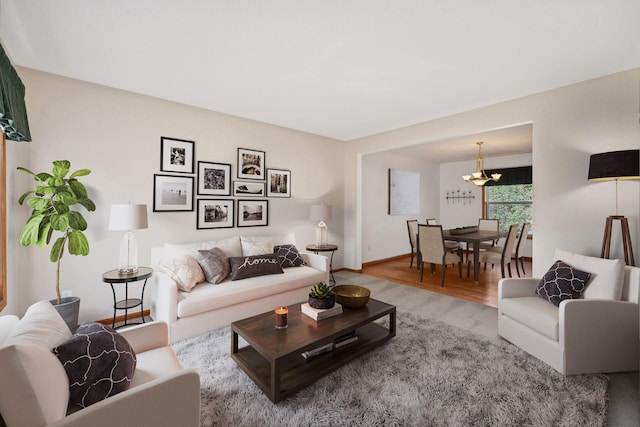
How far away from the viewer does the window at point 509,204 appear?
6465 millimetres

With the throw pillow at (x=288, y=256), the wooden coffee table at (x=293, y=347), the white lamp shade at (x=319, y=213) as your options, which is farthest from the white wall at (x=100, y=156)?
the wooden coffee table at (x=293, y=347)

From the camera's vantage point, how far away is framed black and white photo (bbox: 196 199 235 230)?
3648 millimetres

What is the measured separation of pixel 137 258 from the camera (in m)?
3.11

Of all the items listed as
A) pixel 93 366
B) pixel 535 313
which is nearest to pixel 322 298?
pixel 93 366

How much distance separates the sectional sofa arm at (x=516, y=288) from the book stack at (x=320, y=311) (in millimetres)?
1608

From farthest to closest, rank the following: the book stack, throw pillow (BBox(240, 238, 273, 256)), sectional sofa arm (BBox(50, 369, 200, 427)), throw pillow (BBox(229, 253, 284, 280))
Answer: throw pillow (BBox(240, 238, 273, 256)) → throw pillow (BBox(229, 253, 284, 280)) → the book stack → sectional sofa arm (BBox(50, 369, 200, 427))

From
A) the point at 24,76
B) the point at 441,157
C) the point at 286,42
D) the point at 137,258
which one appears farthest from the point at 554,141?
the point at 24,76

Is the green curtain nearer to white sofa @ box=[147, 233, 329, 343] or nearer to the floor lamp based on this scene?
white sofa @ box=[147, 233, 329, 343]

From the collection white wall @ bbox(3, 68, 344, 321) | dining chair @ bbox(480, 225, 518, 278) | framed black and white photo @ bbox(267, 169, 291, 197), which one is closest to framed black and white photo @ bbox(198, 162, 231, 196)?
white wall @ bbox(3, 68, 344, 321)

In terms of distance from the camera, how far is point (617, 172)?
235 centimetres

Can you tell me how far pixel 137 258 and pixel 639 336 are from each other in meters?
4.58

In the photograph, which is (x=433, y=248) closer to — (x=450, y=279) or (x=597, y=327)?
(x=450, y=279)

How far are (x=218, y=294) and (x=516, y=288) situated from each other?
2.92 metres

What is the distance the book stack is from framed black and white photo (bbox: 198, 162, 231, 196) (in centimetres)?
216
